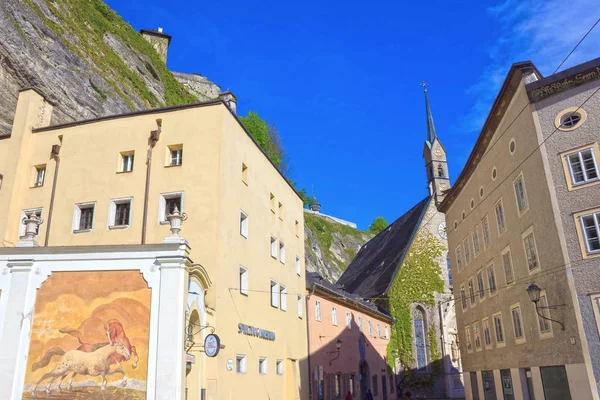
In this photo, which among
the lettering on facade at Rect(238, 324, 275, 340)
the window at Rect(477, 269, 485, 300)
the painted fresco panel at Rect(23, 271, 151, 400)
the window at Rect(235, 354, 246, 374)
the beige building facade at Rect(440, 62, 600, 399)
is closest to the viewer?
the painted fresco panel at Rect(23, 271, 151, 400)

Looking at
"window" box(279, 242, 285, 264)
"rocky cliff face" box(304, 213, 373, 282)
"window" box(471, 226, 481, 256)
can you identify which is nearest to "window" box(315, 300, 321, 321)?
"window" box(279, 242, 285, 264)

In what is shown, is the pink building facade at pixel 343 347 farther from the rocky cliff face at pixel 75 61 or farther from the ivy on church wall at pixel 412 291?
the rocky cliff face at pixel 75 61

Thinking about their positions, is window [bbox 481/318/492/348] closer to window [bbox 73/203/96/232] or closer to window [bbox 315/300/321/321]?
window [bbox 315/300/321/321]

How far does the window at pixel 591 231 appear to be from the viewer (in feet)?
51.3

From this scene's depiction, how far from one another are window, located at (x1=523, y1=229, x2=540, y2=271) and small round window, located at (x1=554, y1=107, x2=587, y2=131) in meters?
3.83

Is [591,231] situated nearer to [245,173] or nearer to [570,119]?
[570,119]

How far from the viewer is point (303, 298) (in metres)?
28.2

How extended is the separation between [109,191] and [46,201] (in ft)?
10.1

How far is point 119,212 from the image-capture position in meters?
20.3

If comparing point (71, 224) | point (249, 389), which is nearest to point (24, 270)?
point (71, 224)

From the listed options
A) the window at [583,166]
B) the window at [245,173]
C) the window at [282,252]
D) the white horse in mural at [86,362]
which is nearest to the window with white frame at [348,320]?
the window at [282,252]

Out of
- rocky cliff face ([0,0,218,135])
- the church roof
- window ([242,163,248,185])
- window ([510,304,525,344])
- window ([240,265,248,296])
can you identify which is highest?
rocky cliff face ([0,0,218,135])

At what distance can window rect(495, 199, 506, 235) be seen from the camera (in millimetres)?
21719

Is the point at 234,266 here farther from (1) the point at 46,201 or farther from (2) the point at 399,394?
(2) the point at 399,394
